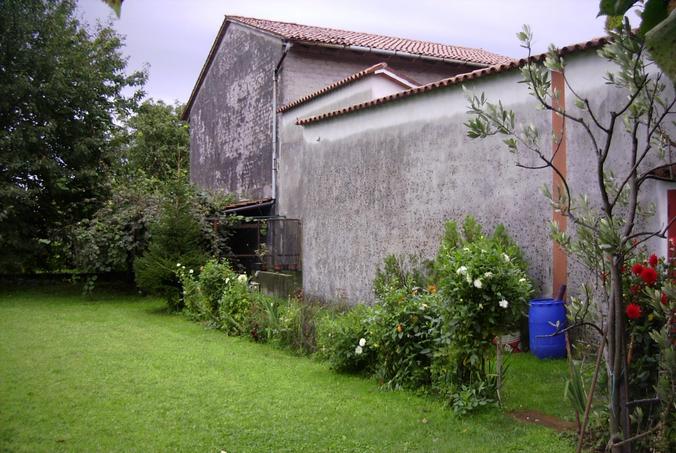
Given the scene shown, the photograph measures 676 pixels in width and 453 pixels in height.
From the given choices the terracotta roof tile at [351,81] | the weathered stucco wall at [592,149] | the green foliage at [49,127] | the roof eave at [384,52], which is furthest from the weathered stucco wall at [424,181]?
the green foliage at [49,127]

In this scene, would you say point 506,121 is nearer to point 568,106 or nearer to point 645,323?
point 645,323

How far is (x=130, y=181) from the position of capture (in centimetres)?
1842

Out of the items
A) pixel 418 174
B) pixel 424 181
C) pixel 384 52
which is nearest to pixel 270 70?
pixel 384 52

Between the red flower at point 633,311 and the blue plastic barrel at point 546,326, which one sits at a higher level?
the red flower at point 633,311

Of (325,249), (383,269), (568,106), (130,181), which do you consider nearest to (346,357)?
(383,269)

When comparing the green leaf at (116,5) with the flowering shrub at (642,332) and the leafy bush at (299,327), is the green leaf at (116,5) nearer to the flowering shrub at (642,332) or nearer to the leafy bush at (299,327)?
the flowering shrub at (642,332)

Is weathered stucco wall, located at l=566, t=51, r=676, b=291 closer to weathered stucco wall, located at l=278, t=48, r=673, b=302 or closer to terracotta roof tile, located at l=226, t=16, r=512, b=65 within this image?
weathered stucco wall, located at l=278, t=48, r=673, b=302

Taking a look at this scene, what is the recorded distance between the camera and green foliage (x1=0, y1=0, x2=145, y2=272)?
16.2 meters

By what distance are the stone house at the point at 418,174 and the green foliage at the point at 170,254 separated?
2.75m

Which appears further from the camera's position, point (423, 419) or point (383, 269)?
point (383, 269)

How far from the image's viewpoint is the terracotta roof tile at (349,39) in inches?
700

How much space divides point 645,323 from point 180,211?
11.5m

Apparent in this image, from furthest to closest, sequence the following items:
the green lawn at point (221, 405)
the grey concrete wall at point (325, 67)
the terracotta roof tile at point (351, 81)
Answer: the grey concrete wall at point (325, 67)
the terracotta roof tile at point (351, 81)
the green lawn at point (221, 405)

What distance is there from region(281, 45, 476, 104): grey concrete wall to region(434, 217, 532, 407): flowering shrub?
13.2 meters
